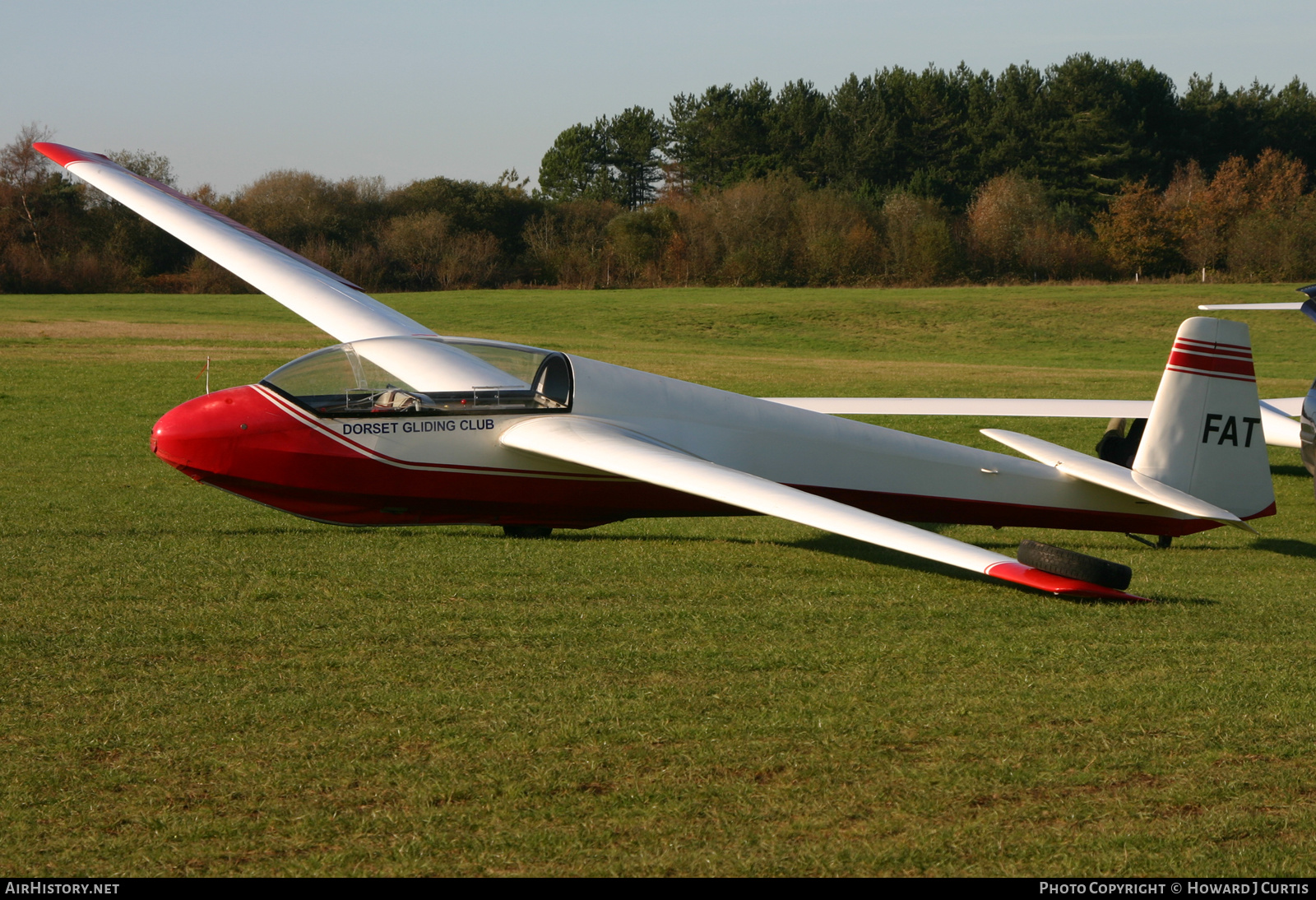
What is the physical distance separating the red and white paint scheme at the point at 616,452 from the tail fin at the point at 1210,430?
0.05 ft

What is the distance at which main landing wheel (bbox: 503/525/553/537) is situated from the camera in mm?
10289

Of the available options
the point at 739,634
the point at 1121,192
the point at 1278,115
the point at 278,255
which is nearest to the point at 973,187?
the point at 1121,192

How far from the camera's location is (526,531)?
406 inches

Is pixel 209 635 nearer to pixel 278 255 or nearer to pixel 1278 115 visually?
pixel 278 255

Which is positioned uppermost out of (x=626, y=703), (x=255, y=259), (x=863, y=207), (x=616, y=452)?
(x=863, y=207)

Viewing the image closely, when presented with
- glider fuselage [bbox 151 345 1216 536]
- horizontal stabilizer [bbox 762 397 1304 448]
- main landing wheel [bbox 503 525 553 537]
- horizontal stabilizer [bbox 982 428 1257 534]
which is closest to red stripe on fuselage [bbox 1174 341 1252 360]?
horizontal stabilizer [bbox 982 428 1257 534]

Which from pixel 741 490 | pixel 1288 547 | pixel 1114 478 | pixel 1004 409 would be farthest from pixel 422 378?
pixel 1288 547

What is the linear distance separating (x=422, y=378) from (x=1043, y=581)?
5447 millimetres

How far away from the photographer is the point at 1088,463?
10.4 m

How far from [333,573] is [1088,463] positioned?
269 inches

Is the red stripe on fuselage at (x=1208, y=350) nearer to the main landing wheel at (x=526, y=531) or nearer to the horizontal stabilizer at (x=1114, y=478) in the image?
the horizontal stabilizer at (x=1114, y=478)

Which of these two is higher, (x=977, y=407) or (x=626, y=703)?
(x=977, y=407)

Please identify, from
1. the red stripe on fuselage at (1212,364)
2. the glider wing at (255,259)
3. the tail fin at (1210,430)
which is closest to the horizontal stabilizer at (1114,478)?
the tail fin at (1210,430)

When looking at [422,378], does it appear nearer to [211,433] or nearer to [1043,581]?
[211,433]
